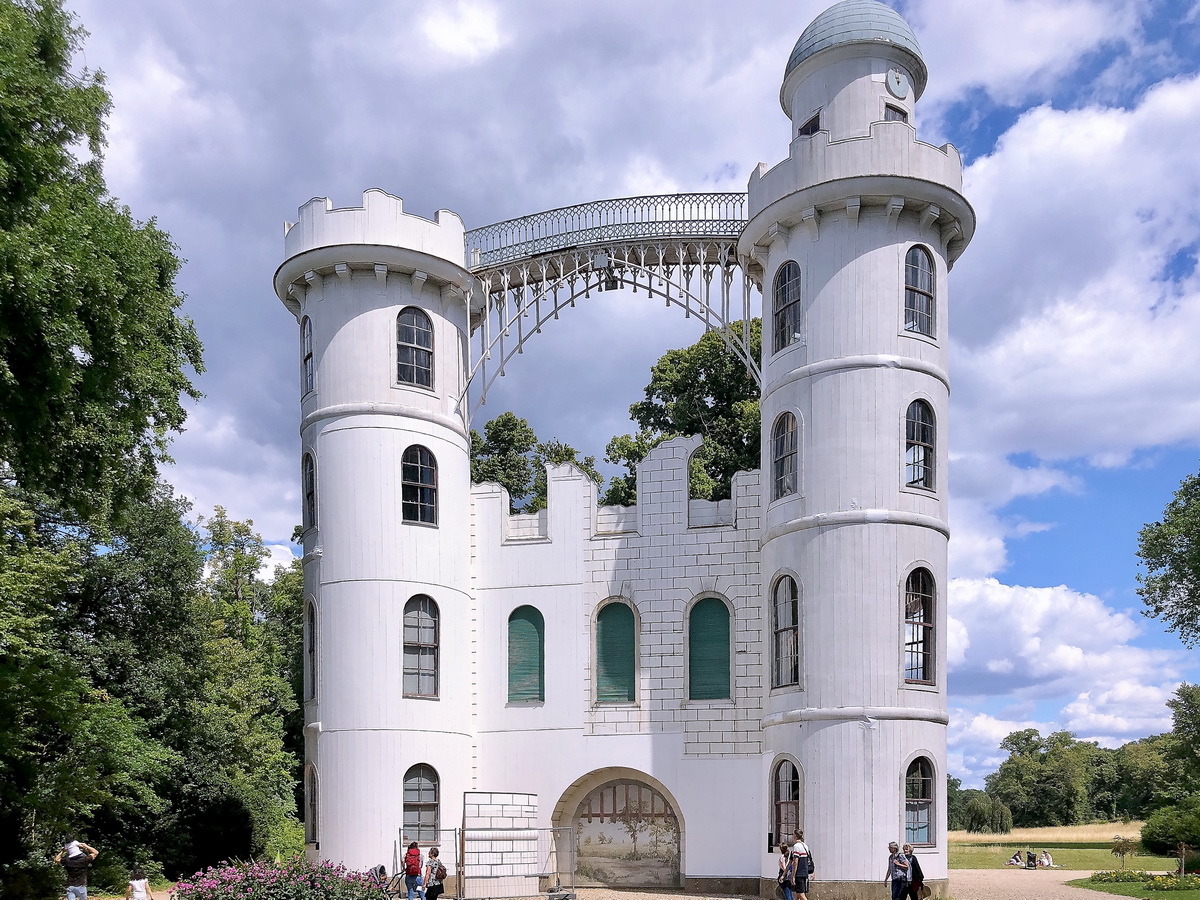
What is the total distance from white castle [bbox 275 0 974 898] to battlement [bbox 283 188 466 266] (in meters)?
0.07

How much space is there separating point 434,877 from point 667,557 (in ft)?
26.6

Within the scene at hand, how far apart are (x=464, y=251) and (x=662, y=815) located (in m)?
13.3

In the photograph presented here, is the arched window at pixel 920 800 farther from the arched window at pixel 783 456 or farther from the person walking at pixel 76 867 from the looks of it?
the person walking at pixel 76 867

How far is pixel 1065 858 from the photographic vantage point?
43.5 metres

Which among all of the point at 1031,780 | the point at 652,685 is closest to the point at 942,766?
the point at 652,685

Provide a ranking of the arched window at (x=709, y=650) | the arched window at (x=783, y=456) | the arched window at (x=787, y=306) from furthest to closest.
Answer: the arched window at (x=709, y=650) < the arched window at (x=787, y=306) < the arched window at (x=783, y=456)

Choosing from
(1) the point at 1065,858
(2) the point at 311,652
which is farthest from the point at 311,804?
(1) the point at 1065,858

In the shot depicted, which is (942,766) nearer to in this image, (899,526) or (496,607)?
(899,526)

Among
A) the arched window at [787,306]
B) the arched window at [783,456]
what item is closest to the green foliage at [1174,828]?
the arched window at [783,456]

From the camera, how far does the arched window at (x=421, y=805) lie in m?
26.6

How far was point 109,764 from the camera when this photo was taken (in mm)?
28875

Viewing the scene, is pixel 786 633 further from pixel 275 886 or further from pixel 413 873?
pixel 275 886

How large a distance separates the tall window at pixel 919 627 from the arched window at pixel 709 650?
412cm

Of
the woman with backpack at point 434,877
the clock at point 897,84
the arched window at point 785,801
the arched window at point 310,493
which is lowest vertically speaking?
the woman with backpack at point 434,877
